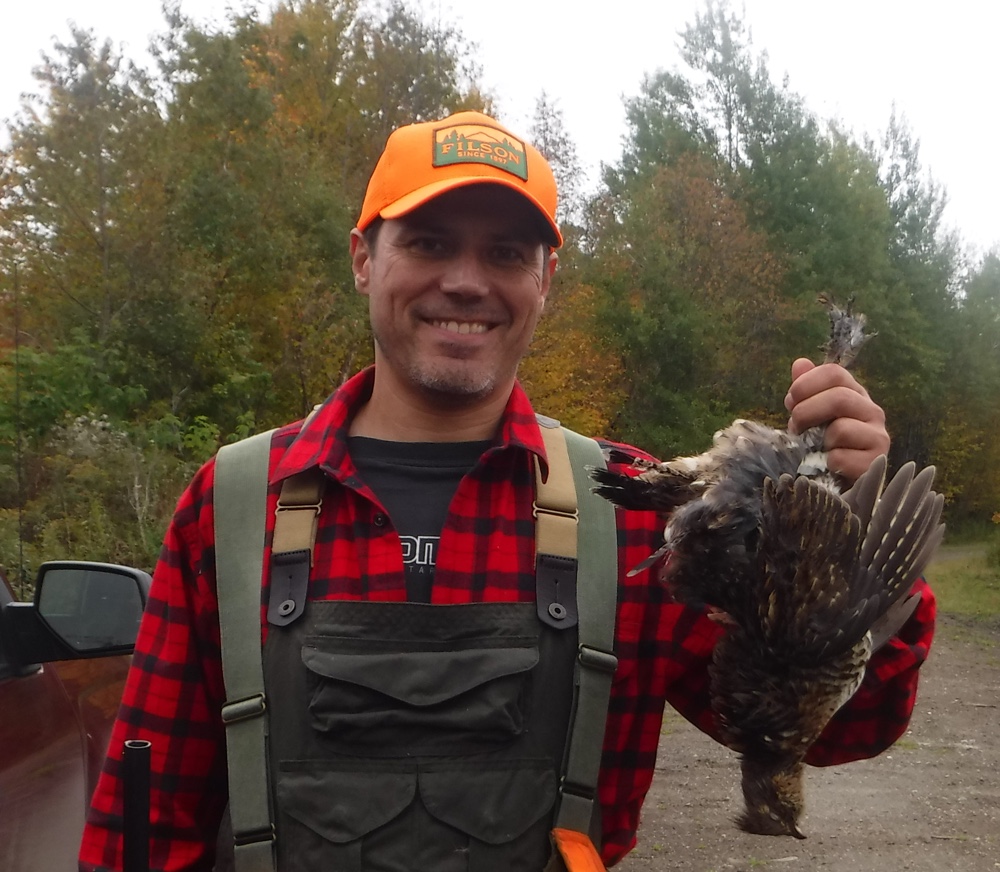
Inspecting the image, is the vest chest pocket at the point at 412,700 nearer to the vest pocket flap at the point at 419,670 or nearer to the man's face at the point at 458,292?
the vest pocket flap at the point at 419,670

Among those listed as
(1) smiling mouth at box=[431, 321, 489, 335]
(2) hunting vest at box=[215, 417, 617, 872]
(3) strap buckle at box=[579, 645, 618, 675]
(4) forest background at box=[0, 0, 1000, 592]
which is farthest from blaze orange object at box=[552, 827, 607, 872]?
(4) forest background at box=[0, 0, 1000, 592]

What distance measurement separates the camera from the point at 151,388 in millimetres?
14969

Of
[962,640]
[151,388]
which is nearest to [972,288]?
[962,640]

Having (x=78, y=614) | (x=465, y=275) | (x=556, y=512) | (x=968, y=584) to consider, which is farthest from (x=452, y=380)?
(x=968, y=584)

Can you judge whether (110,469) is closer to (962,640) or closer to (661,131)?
(962,640)

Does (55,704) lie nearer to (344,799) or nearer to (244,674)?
(244,674)

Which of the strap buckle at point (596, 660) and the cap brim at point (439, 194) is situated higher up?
the cap brim at point (439, 194)

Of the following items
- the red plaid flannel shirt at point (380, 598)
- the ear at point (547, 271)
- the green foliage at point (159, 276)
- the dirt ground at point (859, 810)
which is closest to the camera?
the red plaid flannel shirt at point (380, 598)

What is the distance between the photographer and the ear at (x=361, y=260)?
2.45 m

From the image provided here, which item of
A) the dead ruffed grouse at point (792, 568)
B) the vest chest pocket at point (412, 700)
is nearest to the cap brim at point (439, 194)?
the dead ruffed grouse at point (792, 568)

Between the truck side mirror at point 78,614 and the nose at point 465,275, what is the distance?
1411 millimetres

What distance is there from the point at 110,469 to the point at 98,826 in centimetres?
961

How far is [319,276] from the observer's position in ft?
57.2

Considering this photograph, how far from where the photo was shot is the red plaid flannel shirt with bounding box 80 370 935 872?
213 centimetres
